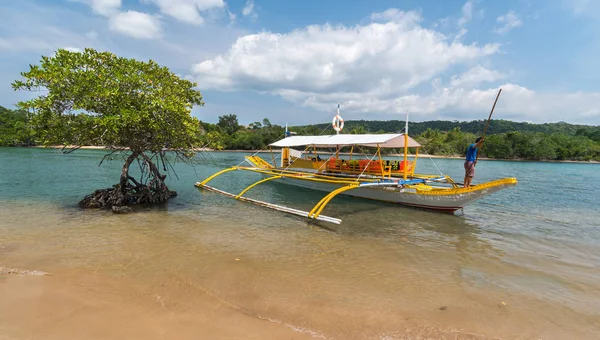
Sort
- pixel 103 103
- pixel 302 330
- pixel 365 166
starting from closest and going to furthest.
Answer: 1. pixel 302 330
2. pixel 103 103
3. pixel 365 166

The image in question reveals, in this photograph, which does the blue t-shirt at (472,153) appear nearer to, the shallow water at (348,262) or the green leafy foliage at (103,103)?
the shallow water at (348,262)

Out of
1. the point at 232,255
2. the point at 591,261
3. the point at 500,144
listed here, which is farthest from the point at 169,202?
the point at 500,144

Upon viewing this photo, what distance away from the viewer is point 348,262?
8.02 metres

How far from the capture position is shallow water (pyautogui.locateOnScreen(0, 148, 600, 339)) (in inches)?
214

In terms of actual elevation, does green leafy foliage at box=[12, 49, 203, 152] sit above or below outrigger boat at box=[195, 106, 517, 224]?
above

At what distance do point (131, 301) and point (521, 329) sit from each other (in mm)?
7037

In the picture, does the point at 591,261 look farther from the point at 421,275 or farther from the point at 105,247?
the point at 105,247

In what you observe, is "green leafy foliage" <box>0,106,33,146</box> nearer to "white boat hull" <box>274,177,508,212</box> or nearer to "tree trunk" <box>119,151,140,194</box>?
"tree trunk" <box>119,151,140,194</box>

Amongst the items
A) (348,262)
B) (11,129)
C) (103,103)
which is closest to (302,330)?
(348,262)

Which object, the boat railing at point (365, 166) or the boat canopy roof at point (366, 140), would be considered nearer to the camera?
the boat canopy roof at point (366, 140)

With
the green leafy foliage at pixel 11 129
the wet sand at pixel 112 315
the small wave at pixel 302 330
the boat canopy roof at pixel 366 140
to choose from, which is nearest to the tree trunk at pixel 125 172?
the wet sand at pixel 112 315

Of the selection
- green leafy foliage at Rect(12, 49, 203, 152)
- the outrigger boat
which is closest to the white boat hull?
the outrigger boat

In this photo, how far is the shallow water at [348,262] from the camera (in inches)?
214

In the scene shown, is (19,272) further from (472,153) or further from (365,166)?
(472,153)
